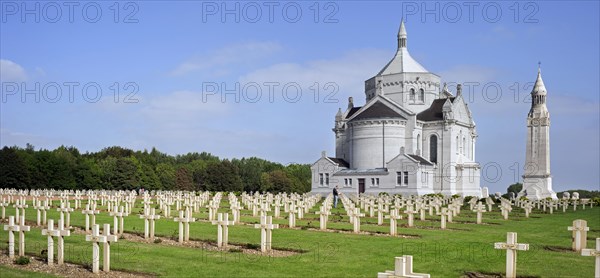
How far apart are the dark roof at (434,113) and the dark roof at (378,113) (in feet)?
15.1

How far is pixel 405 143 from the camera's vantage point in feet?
245

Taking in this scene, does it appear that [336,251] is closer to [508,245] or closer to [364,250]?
[364,250]

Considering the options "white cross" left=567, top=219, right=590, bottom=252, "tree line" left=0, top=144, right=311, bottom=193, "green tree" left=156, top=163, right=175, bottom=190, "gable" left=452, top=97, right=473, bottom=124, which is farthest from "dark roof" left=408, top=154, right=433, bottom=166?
"white cross" left=567, top=219, right=590, bottom=252

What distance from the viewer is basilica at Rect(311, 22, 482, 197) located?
7069 centimetres

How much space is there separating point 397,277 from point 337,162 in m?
68.6

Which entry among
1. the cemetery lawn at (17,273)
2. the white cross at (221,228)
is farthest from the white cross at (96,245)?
the white cross at (221,228)

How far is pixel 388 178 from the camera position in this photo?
230 feet

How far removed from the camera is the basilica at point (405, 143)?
70.7 metres

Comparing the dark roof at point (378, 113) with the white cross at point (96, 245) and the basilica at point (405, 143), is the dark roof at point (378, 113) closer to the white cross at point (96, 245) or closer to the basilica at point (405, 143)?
the basilica at point (405, 143)

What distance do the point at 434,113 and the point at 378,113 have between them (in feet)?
28.5

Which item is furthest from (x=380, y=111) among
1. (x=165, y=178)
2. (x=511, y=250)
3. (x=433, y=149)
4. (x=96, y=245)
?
(x=96, y=245)

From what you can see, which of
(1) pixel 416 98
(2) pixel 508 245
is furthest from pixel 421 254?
(1) pixel 416 98

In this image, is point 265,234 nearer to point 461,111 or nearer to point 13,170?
point 13,170

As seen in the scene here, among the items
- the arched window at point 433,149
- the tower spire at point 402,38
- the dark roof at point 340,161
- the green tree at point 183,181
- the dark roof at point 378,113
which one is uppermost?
the tower spire at point 402,38
